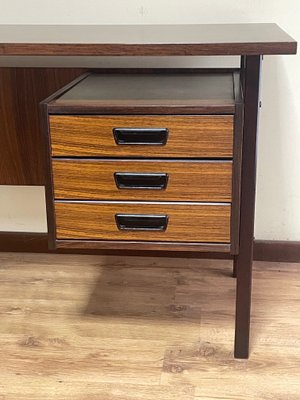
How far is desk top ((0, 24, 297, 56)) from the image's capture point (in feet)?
3.98

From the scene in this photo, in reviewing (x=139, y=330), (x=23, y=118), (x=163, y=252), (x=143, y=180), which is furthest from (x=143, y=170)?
(x=163, y=252)

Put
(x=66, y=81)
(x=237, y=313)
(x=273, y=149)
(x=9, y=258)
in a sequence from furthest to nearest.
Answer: (x=9, y=258) < (x=273, y=149) < (x=66, y=81) < (x=237, y=313)

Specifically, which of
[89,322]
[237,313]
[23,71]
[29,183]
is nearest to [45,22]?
[23,71]

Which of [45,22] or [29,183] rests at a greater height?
[45,22]

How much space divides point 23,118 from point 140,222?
60cm

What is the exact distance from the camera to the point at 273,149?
1.89 meters

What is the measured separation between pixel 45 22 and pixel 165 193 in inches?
31.2

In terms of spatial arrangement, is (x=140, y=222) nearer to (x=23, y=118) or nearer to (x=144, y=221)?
(x=144, y=221)

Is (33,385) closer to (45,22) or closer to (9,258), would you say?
(9,258)

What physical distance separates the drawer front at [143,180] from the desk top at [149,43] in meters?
0.23

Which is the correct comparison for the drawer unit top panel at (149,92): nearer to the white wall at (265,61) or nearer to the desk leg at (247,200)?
the desk leg at (247,200)

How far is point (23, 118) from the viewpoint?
5.85 feet

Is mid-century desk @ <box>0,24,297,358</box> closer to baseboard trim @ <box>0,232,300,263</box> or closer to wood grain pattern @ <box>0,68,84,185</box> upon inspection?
wood grain pattern @ <box>0,68,84,185</box>

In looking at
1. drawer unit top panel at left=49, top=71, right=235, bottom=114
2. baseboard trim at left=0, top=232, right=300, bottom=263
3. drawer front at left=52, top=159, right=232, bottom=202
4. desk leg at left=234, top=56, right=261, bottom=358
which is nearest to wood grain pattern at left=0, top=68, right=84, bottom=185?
drawer unit top panel at left=49, top=71, right=235, bottom=114
